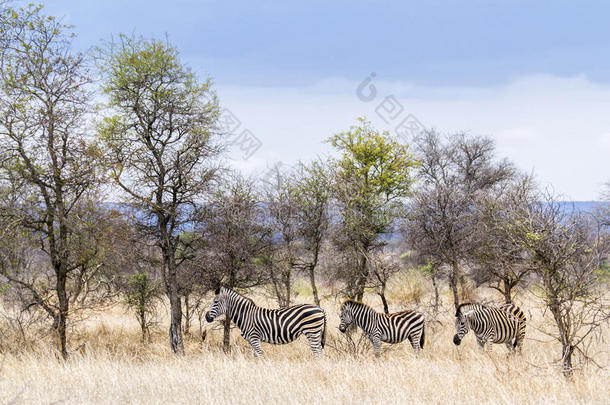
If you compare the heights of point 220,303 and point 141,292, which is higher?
point 141,292

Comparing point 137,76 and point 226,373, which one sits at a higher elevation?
point 137,76

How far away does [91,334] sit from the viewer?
19578 millimetres

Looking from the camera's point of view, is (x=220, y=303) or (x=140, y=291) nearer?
(x=220, y=303)

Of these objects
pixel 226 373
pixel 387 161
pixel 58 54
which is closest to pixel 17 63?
pixel 58 54

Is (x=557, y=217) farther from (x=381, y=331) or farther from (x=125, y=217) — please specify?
(x=125, y=217)

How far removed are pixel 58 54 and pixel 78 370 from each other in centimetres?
797

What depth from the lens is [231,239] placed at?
14969mm

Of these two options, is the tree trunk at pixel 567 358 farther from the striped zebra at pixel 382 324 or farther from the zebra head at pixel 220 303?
the zebra head at pixel 220 303

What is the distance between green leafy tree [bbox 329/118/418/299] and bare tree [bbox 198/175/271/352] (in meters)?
2.98

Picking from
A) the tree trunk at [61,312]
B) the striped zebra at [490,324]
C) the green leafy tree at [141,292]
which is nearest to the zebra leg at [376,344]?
the striped zebra at [490,324]

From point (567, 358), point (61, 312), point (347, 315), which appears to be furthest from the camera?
point (347, 315)

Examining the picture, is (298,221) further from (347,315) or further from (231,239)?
(347,315)

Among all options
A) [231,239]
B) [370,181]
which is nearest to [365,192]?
[370,181]

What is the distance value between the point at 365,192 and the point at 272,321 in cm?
668
